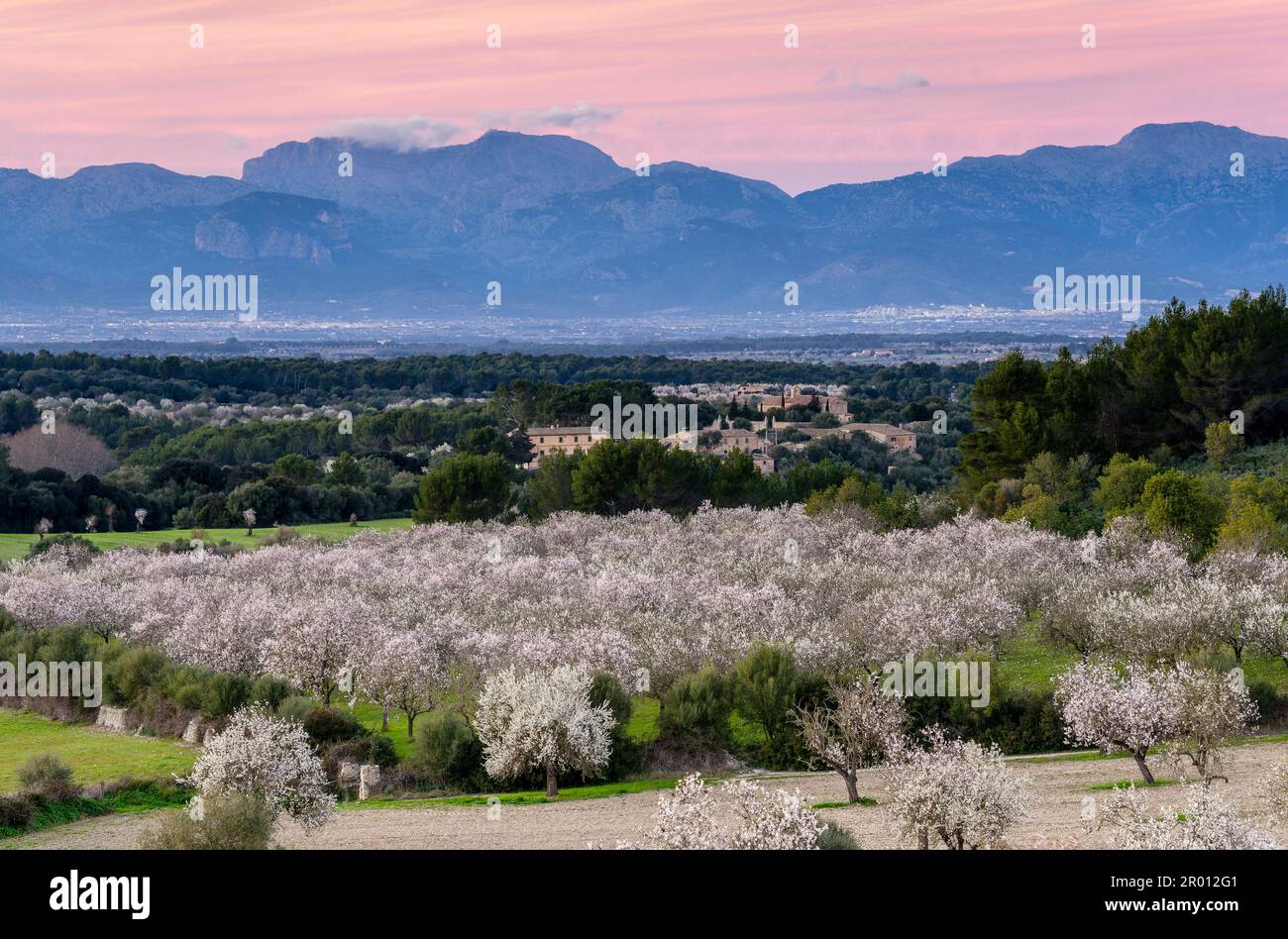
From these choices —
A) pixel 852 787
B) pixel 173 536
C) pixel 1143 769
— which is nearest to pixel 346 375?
pixel 173 536

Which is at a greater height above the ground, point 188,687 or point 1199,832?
point 1199,832

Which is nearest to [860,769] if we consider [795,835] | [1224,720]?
[1224,720]

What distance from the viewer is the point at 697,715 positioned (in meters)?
26.7

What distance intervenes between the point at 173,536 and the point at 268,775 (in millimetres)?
45646

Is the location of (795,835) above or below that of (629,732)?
above

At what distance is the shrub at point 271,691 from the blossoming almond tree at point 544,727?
16.9ft

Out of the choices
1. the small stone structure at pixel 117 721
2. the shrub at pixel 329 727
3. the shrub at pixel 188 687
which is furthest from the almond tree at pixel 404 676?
the small stone structure at pixel 117 721

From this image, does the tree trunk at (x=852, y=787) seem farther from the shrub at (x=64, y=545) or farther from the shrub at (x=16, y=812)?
the shrub at (x=64, y=545)

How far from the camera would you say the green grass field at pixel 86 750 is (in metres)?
25.4

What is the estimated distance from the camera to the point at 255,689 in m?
28.4

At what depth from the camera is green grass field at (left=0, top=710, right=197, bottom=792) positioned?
83.2 ft

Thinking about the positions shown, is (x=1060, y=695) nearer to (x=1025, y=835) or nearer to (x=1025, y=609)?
(x=1025, y=835)

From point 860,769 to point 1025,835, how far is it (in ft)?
25.4

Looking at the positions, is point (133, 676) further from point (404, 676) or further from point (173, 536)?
point (173, 536)
